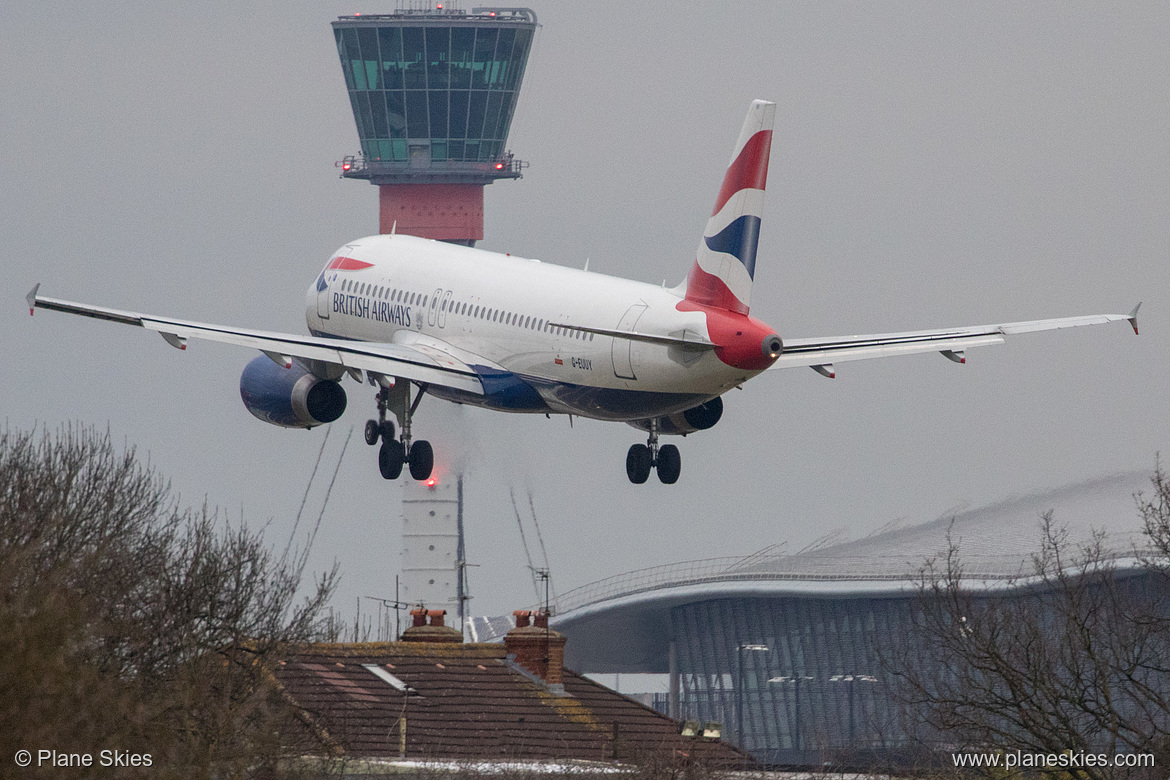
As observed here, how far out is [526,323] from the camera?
5978 centimetres

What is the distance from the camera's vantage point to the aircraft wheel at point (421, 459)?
63969mm

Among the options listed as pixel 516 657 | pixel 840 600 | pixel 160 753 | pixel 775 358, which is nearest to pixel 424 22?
pixel 840 600

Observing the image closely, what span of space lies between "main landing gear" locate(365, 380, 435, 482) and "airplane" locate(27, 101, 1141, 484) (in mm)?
39

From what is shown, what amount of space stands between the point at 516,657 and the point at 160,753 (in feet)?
161

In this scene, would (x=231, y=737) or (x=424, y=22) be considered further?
(x=424, y=22)

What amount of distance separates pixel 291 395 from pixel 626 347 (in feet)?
40.6

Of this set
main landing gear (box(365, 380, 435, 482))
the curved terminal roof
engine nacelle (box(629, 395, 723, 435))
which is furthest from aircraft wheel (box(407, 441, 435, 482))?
the curved terminal roof

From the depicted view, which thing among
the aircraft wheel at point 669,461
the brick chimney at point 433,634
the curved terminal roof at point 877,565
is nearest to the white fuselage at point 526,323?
the aircraft wheel at point 669,461

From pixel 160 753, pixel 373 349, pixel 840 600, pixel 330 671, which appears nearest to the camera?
pixel 160 753

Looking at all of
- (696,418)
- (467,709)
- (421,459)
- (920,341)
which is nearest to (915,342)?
(920,341)

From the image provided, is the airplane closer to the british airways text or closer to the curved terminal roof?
the british airways text

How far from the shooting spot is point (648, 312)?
54875 millimetres

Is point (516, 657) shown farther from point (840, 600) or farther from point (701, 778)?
point (840, 600)

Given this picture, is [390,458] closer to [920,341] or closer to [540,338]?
[540,338]
